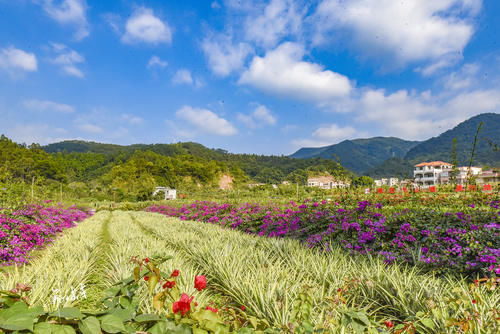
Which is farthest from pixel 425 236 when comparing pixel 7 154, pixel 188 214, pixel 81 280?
pixel 7 154

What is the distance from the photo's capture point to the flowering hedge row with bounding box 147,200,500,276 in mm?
3108

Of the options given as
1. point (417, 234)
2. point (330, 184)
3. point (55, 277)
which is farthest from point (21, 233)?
point (330, 184)

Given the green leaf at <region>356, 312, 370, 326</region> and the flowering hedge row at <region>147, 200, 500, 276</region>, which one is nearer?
the green leaf at <region>356, 312, 370, 326</region>

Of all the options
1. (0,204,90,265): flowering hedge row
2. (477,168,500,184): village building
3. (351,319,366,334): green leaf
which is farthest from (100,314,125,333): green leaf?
(477,168,500,184): village building

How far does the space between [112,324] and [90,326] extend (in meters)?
0.08

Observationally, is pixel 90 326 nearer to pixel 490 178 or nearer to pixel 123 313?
pixel 123 313

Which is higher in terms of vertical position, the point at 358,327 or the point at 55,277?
the point at 358,327

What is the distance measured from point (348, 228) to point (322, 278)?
2144mm

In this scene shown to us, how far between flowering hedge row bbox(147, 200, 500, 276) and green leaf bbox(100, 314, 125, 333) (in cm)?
315

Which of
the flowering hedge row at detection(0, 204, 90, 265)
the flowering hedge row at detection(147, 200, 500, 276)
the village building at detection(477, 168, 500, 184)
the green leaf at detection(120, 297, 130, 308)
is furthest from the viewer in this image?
the village building at detection(477, 168, 500, 184)

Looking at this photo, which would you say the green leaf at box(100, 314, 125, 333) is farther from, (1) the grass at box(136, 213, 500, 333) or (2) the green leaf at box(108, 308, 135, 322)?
(1) the grass at box(136, 213, 500, 333)

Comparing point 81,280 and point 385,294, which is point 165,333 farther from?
point 81,280

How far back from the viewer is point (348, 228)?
4668mm

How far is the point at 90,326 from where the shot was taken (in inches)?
38.6
